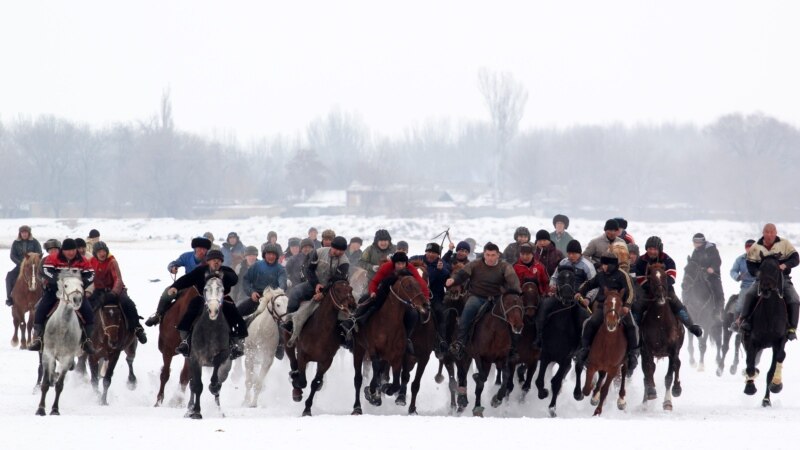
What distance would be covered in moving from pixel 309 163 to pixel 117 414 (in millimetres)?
110753

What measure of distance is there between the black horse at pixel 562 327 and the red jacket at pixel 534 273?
1.58ft

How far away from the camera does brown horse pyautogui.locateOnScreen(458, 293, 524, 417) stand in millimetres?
16391

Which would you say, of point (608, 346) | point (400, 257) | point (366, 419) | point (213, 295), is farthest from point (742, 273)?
point (213, 295)

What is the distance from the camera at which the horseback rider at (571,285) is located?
56.6 ft

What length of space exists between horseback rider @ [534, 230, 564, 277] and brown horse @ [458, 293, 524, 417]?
102 inches

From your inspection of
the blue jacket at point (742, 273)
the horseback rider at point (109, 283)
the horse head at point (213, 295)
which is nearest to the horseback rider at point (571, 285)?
the horse head at point (213, 295)

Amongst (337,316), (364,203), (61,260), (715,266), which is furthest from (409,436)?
(364,203)

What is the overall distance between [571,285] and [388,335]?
2.87 metres

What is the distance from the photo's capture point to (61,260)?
52.6 feet

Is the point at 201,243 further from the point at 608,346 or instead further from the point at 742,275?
the point at 742,275

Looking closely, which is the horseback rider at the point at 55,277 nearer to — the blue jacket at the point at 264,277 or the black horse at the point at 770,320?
the blue jacket at the point at 264,277

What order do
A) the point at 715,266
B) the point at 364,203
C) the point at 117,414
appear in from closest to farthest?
the point at 117,414, the point at 715,266, the point at 364,203

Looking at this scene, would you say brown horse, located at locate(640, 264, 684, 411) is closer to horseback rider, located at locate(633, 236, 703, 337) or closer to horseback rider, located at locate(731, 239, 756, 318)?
horseback rider, located at locate(633, 236, 703, 337)

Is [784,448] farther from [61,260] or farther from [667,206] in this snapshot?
[667,206]
